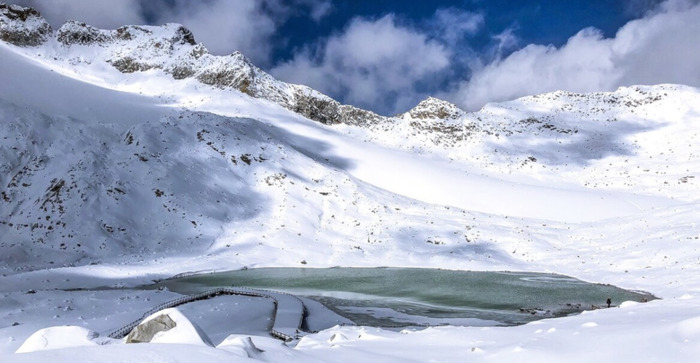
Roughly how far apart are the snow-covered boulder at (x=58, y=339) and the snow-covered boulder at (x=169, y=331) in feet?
2.19

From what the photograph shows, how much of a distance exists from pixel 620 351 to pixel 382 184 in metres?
55.7

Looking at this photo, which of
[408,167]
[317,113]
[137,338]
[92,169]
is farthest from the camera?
[317,113]

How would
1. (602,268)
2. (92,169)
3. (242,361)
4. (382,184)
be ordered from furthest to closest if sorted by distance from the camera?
(382,184), (92,169), (602,268), (242,361)

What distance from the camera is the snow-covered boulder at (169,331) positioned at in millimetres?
6635

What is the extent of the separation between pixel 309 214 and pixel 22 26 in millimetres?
91292

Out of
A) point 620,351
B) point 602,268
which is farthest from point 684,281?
point 620,351

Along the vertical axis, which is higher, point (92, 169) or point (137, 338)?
point (92, 169)

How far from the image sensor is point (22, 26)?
96375mm

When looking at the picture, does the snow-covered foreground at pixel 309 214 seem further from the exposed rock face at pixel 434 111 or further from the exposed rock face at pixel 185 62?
the exposed rock face at pixel 434 111

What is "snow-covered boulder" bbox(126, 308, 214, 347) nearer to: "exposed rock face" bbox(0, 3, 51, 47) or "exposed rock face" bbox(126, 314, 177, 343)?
"exposed rock face" bbox(126, 314, 177, 343)

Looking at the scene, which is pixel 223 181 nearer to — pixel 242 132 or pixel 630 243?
pixel 242 132

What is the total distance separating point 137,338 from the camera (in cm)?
734

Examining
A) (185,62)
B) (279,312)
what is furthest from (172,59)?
(279,312)

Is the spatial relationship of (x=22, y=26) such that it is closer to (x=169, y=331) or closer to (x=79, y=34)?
(x=79, y=34)
